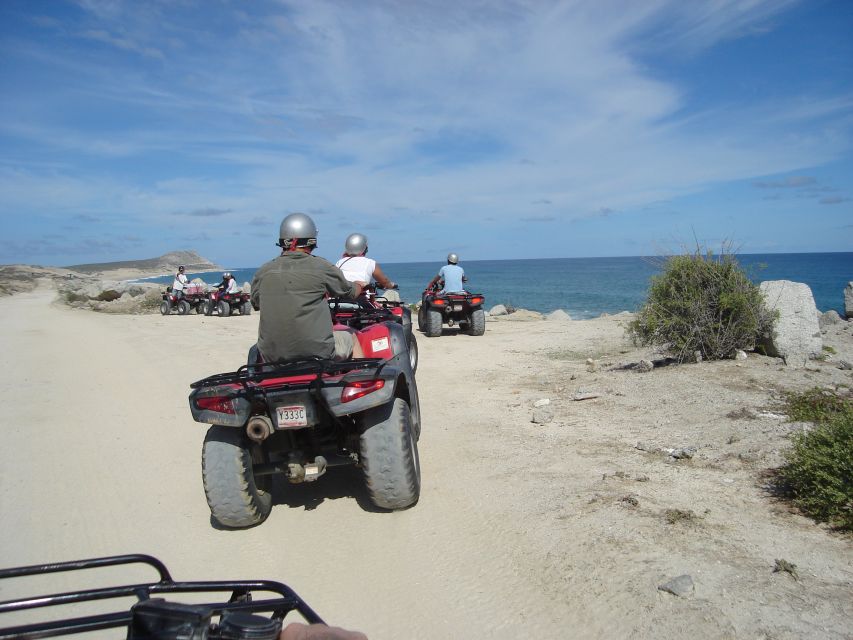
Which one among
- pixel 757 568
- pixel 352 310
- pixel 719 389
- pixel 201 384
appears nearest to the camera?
pixel 757 568

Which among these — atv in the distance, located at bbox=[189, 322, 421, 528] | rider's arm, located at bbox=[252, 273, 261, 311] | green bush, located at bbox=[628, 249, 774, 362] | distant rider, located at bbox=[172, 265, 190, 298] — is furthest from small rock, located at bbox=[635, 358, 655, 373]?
distant rider, located at bbox=[172, 265, 190, 298]

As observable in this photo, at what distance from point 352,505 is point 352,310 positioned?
252cm

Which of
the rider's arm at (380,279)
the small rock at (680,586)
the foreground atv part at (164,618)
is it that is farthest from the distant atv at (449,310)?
the foreground atv part at (164,618)

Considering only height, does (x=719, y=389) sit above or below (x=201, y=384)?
below

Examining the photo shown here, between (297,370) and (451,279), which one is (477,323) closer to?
(451,279)

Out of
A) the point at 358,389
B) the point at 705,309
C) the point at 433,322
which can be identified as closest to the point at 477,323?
the point at 433,322

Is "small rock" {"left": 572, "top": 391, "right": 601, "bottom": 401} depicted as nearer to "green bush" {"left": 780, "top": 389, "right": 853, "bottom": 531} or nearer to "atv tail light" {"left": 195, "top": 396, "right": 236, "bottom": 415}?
"green bush" {"left": 780, "top": 389, "right": 853, "bottom": 531}

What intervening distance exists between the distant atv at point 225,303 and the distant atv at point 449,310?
478 inches

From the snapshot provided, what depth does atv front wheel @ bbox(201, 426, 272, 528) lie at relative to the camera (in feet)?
14.4

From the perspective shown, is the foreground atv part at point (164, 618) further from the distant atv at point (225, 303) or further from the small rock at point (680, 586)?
A: the distant atv at point (225, 303)

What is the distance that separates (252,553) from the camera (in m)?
4.27

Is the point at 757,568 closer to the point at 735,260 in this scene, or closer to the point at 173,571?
the point at 173,571

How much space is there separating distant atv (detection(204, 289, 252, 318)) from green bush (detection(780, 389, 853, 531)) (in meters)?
23.7

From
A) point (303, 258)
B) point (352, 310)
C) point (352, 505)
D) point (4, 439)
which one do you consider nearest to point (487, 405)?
point (352, 310)
